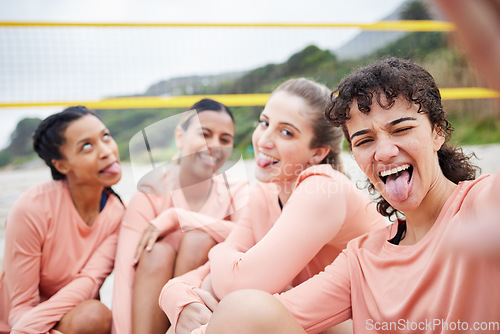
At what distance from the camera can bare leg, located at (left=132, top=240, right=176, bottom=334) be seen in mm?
1603

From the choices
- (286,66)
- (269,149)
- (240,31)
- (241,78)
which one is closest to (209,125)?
(269,149)

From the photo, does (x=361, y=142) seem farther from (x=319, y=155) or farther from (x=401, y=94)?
(x=319, y=155)

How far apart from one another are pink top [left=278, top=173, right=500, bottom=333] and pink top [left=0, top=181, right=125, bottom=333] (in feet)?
3.40

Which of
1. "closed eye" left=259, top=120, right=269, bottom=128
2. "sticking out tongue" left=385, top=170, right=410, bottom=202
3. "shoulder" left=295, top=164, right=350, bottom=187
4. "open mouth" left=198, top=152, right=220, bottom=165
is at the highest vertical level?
"closed eye" left=259, top=120, right=269, bottom=128

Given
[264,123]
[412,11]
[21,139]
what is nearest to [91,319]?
[264,123]

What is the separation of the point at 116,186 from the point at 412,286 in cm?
175

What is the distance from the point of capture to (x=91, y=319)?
163 cm

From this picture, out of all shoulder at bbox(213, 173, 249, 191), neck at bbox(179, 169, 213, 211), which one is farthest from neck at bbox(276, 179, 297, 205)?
neck at bbox(179, 169, 213, 211)

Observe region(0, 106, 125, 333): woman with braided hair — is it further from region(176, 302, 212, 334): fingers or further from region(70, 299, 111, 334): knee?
region(176, 302, 212, 334): fingers

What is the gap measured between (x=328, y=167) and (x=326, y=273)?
16.9 inches

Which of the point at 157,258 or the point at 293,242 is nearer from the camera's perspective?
the point at 293,242

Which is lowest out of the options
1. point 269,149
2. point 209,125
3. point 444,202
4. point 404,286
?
point 404,286

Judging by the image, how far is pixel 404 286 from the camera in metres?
1.08

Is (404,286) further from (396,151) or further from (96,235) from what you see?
(96,235)
